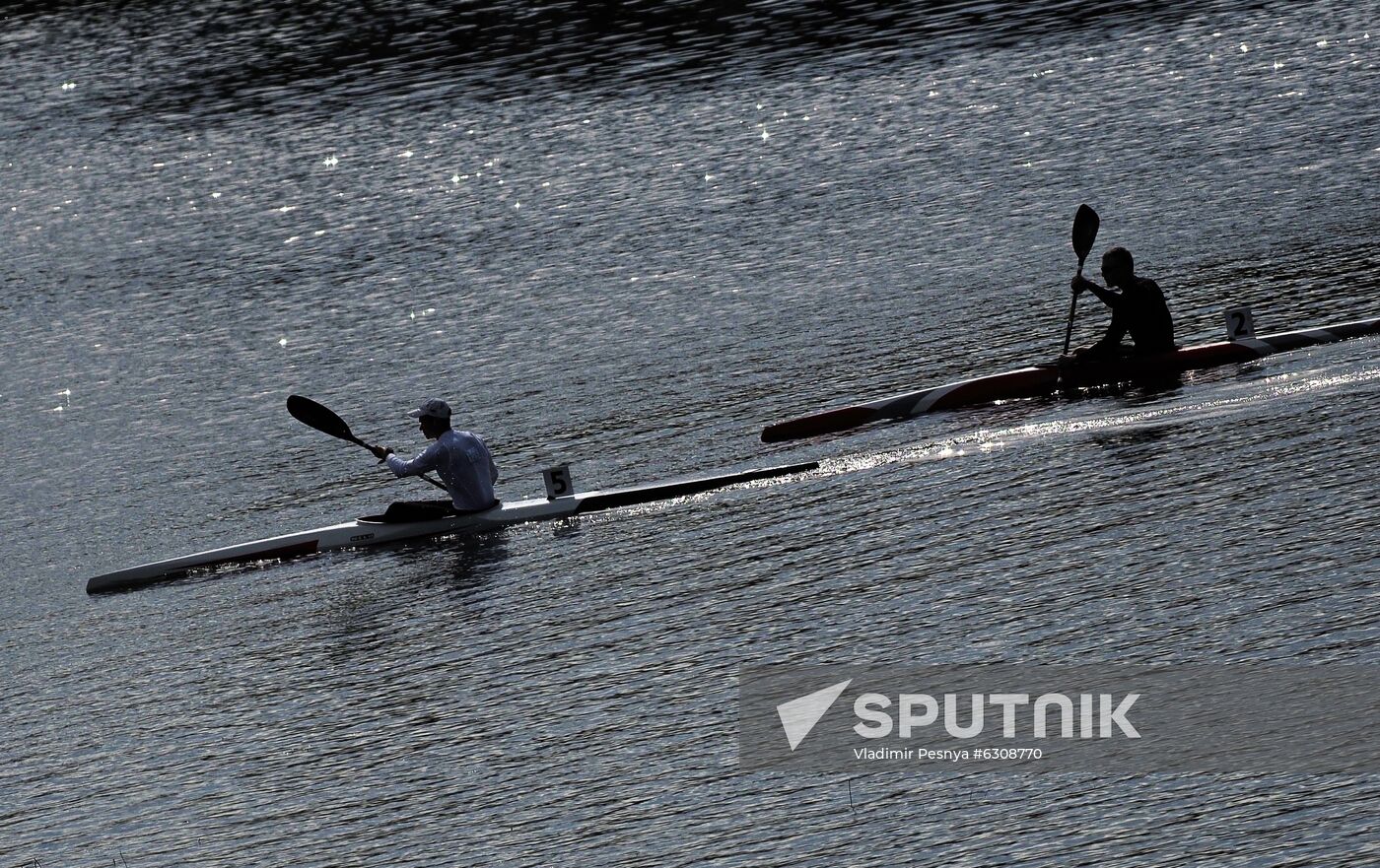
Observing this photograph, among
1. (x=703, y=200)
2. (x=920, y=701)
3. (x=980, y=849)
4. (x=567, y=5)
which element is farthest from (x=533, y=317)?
(x=567, y=5)

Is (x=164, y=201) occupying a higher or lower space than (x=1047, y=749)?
higher

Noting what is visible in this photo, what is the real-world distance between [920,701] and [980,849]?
8.96 feet

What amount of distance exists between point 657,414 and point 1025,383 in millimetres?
5791

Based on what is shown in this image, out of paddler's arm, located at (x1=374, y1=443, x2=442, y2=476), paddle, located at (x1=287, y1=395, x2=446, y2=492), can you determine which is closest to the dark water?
paddler's arm, located at (x1=374, y1=443, x2=442, y2=476)

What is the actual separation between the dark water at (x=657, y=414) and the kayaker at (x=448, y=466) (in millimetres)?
527

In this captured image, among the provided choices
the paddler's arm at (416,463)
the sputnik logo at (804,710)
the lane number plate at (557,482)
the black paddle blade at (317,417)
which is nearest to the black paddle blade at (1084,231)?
the lane number plate at (557,482)

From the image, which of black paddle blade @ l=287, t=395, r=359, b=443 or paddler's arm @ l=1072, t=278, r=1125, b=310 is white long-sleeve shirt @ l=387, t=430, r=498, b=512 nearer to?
black paddle blade @ l=287, t=395, r=359, b=443

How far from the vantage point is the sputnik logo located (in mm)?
15406

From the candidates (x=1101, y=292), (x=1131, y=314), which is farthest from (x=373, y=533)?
(x=1131, y=314)

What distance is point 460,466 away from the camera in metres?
22.1

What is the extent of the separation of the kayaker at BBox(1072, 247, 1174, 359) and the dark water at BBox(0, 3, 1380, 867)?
910mm

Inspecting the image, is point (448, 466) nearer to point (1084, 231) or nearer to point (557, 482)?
point (557, 482)

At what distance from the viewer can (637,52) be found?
55.4m

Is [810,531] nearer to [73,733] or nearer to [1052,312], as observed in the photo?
[73,733]
